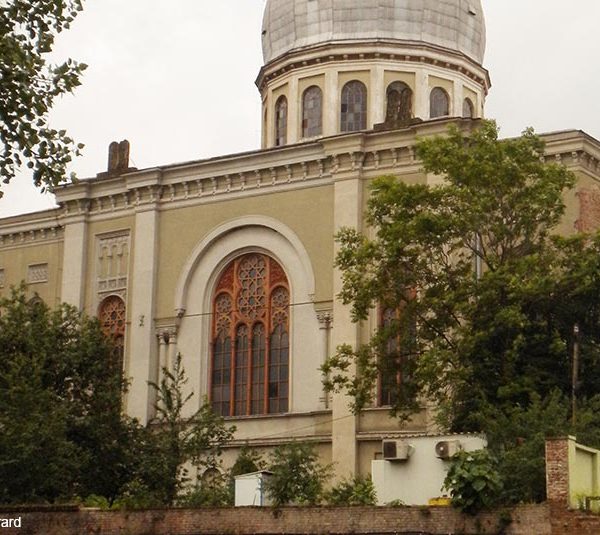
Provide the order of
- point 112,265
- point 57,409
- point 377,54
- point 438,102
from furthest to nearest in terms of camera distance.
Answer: point 438,102 → point 377,54 → point 112,265 → point 57,409

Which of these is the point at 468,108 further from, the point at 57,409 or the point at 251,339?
the point at 57,409

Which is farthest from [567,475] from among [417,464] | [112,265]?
[112,265]

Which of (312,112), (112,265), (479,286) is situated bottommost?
(479,286)

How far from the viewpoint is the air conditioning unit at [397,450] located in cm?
3020

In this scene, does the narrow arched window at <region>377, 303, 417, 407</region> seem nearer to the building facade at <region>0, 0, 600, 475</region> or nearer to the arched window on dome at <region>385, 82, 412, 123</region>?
the building facade at <region>0, 0, 600, 475</region>

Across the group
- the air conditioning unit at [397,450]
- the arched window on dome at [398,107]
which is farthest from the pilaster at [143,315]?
the air conditioning unit at [397,450]

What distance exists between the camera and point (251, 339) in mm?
44875

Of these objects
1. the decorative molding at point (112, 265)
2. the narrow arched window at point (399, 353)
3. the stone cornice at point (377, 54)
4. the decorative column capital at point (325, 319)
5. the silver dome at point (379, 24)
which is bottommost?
the narrow arched window at point (399, 353)

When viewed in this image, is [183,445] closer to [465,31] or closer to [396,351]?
[396,351]

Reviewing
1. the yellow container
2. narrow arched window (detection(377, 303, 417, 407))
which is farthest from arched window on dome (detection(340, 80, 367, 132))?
the yellow container

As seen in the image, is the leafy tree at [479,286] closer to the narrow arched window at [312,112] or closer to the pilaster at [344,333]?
the pilaster at [344,333]

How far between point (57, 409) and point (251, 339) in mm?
10898

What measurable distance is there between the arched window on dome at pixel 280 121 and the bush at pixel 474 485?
2667 centimetres

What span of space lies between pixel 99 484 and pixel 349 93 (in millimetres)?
18632
